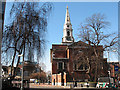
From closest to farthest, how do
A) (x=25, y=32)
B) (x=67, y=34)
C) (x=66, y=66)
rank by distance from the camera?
1. (x=25, y=32)
2. (x=66, y=66)
3. (x=67, y=34)

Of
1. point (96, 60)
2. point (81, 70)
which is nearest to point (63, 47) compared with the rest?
point (81, 70)

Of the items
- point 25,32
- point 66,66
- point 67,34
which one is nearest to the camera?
point 25,32

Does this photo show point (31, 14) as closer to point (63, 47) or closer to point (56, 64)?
point (56, 64)

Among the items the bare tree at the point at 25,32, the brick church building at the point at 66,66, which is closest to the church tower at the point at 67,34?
the brick church building at the point at 66,66

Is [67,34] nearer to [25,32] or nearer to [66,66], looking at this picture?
[66,66]

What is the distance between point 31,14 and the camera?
1311 cm

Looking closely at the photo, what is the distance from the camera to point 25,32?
12883 mm

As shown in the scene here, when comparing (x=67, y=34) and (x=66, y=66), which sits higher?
(x=67, y=34)

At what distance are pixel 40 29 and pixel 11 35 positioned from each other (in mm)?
2100

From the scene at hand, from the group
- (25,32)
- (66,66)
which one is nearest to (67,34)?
(66,66)

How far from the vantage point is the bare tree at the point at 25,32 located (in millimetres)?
12734

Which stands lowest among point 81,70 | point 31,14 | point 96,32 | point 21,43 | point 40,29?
point 81,70

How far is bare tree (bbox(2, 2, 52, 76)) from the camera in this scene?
1273cm

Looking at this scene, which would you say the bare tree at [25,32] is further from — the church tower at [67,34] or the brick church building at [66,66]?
the church tower at [67,34]
